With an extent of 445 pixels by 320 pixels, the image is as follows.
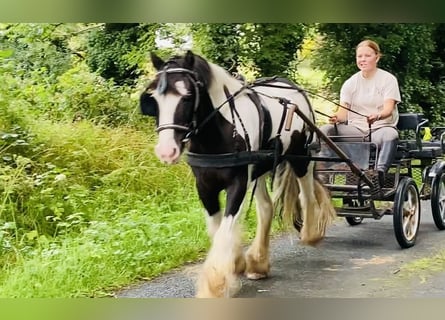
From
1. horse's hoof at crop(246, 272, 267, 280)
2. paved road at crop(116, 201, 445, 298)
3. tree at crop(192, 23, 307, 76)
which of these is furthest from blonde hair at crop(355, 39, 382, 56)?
horse's hoof at crop(246, 272, 267, 280)

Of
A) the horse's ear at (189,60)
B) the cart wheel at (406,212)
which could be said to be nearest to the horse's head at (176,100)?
the horse's ear at (189,60)

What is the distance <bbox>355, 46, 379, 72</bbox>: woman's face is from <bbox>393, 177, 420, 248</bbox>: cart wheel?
416mm

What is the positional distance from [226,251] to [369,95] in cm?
76

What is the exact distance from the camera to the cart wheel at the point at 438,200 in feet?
7.17

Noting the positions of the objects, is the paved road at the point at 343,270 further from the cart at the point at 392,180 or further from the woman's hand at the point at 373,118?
the woman's hand at the point at 373,118

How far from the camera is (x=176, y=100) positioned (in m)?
1.77

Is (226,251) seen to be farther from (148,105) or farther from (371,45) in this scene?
(371,45)

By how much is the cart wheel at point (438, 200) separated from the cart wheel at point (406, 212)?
59 mm

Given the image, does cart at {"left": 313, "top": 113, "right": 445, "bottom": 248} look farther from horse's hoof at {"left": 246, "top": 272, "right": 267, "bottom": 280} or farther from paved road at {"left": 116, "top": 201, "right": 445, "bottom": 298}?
horse's hoof at {"left": 246, "top": 272, "right": 267, "bottom": 280}

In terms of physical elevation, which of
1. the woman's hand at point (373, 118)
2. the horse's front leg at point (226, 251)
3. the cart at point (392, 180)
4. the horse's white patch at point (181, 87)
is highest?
the horse's white patch at point (181, 87)

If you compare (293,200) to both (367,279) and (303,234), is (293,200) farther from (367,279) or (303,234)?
(367,279)

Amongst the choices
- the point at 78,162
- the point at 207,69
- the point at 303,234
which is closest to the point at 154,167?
the point at 78,162

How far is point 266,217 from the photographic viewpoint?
6.76 ft

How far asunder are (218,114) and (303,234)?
0.57 meters
